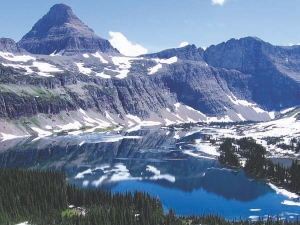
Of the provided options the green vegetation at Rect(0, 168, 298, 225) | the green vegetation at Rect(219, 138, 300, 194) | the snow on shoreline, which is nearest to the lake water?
the snow on shoreline

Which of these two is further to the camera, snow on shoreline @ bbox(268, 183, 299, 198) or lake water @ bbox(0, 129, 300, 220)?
snow on shoreline @ bbox(268, 183, 299, 198)

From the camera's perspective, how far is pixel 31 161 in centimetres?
17350

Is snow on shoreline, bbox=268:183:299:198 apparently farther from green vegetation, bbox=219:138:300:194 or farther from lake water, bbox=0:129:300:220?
green vegetation, bbox=219:138:300:194

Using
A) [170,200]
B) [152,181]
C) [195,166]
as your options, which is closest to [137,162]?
[195,166]

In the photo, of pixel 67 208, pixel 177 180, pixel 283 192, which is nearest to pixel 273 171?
pixel 283 192

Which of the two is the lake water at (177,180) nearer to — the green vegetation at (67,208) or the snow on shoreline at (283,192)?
the snow on shoreline at (283,192)

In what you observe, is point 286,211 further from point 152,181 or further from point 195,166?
point 195,166

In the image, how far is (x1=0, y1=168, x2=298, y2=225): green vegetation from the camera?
84.7m

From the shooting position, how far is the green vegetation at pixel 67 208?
84.7 m

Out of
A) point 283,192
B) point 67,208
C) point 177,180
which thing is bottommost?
point 283,192

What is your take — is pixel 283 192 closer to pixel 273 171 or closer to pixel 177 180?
pixel 273 171

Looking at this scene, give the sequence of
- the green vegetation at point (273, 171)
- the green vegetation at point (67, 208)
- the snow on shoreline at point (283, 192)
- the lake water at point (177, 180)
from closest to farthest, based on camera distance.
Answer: the green vegetation at point (67, 208) → the lake water at point (177, 180) → the snow on shoreline at point (283, 192) → the green vegetation at point (273, 171)

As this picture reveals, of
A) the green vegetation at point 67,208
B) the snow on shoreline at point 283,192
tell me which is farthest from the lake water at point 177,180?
the green vegetation at point 67,208

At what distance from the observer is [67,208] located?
325 feet
